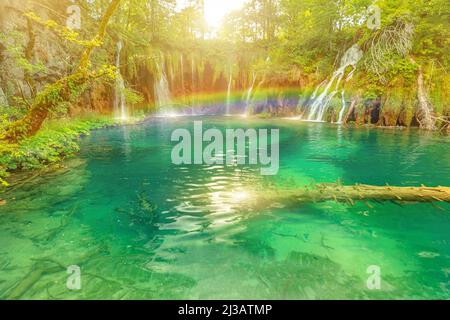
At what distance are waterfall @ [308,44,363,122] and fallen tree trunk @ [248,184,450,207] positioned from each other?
15.6 m

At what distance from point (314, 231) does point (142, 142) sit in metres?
10.0

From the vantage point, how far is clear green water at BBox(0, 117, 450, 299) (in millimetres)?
2945

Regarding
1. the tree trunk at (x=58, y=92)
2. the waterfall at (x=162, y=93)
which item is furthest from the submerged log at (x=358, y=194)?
the waterfall at (x=162, y=93)

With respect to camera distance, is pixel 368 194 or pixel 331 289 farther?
pixel 368 194

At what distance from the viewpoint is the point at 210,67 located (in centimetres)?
3192

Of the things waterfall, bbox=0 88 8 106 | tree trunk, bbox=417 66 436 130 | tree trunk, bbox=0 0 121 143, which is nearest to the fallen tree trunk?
tree trunk, bbox=0 0 121 143

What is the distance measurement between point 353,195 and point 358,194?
3.7 inches

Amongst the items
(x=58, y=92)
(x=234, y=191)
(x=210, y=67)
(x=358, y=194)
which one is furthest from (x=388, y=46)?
(x=210, y=67)

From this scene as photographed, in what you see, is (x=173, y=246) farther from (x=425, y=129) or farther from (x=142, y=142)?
(x=425, y=129)

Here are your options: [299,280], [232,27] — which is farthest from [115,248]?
[232,27]

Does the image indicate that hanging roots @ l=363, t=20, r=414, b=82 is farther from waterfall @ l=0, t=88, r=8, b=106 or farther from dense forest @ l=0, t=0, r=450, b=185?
waterfall @ l=0, t=88, r=8, b=106

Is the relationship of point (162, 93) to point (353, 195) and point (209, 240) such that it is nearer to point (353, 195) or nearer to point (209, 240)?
point (353, 195)
